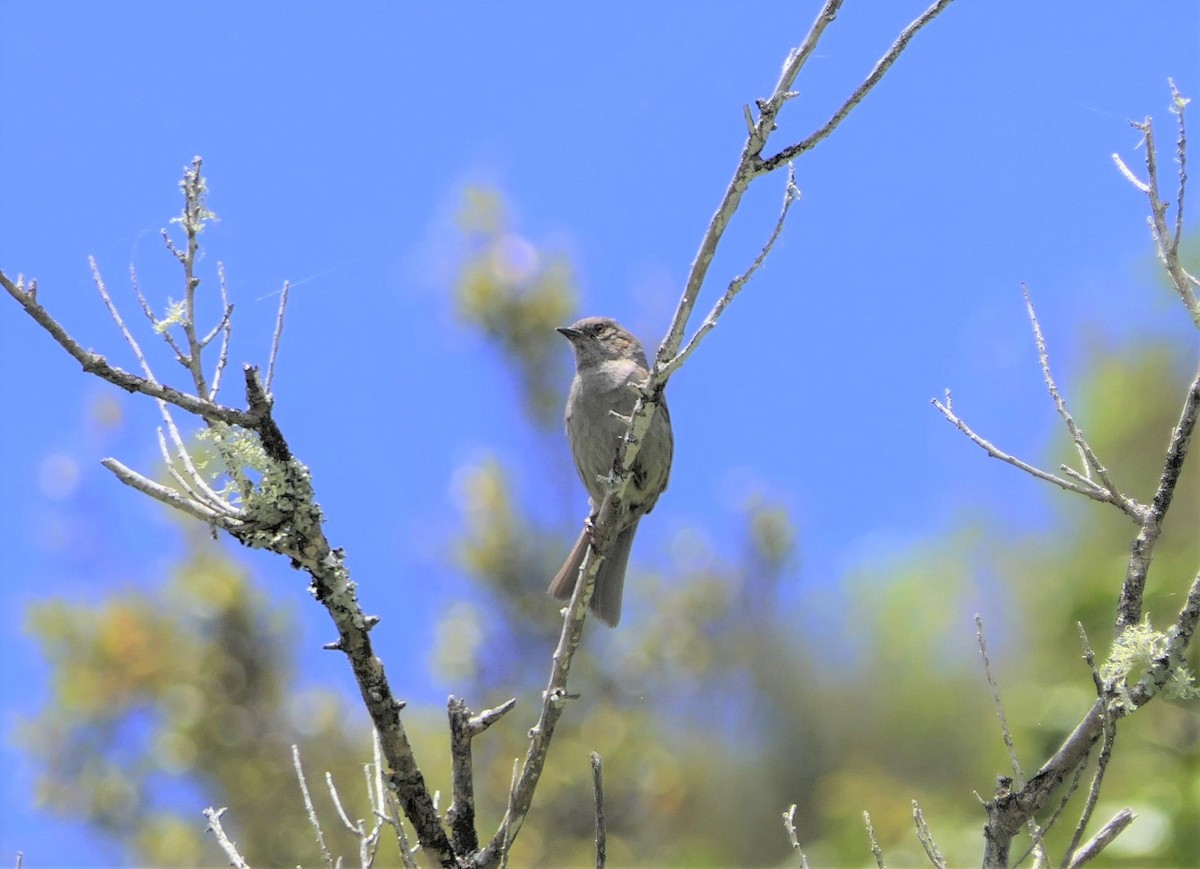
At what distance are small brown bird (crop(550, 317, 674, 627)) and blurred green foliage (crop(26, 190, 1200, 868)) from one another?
2.78 metres

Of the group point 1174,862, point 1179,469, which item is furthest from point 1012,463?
point 1174,862

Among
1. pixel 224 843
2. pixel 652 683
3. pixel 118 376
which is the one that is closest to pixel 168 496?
pixel 118 376

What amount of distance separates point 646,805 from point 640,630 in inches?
51.1

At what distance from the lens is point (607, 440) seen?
5.64 m

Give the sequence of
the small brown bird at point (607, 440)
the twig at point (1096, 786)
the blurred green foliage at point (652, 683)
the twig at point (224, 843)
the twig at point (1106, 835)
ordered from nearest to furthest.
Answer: the twig at point (1096, 786) < the twig at point (1106, 835) < the twig at point (224, 843) < the small brown bird at point (607, 440) < the blurred green foliage at point (652, 683)

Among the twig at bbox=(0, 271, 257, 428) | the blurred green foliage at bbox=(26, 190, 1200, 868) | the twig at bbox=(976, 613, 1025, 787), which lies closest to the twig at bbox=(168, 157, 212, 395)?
the twig at bbox=(0, 271, 257, 428)

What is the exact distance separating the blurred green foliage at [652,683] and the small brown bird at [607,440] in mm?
2779

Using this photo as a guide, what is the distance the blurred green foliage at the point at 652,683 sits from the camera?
7953 mm

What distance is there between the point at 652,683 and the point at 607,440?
4525mm

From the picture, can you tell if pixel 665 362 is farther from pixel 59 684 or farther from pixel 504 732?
pixel 59 684

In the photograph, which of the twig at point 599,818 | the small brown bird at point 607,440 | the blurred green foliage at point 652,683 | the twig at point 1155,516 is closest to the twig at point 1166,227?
the twig at point 1155,516

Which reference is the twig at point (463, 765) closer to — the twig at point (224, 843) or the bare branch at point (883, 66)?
the twig at point (224, 843)

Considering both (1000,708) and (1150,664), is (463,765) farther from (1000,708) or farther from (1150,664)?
(1150,664)

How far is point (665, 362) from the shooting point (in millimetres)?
3129
